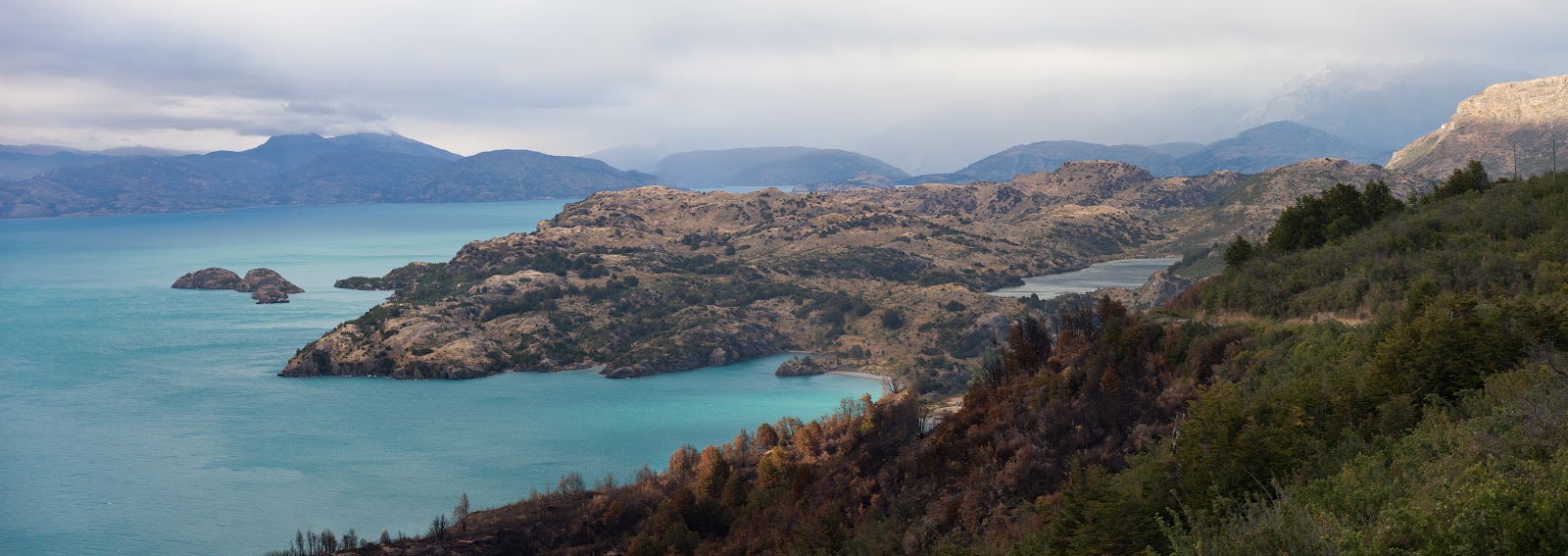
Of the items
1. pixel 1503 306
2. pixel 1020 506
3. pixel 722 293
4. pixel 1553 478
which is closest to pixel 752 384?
pixel 722 293

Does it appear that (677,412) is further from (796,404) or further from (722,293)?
(722,293)

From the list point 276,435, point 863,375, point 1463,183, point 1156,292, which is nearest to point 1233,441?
point 1463,183

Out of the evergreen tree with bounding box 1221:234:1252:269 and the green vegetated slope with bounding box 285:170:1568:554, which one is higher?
the evergreen tree with bounding box 1221:234:1252:269

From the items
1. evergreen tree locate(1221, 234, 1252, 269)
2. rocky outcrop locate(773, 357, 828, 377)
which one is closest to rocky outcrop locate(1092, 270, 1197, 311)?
rocky outcrop locate(773, 357, 828, 377)

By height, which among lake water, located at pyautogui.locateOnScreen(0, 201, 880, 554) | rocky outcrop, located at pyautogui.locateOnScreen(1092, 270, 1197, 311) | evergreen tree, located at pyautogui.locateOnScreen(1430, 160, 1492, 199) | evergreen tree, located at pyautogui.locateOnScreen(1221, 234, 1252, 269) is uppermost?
evergreen tree, located at pyautogui.locateOnScreen(1430, 160, 1492, 199)

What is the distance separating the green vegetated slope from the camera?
2166cm

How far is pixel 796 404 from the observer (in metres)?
135

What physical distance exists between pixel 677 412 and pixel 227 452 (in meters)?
48.7

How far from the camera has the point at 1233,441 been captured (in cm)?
3019

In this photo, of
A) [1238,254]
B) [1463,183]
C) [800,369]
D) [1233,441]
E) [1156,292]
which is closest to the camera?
[1233,441]

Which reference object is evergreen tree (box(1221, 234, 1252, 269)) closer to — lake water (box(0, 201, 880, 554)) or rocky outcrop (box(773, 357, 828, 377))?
lake water (box(0, 201, 880, 554))

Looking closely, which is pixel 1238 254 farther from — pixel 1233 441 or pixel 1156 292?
pixel 1156 292

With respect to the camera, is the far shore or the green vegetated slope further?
the far shore

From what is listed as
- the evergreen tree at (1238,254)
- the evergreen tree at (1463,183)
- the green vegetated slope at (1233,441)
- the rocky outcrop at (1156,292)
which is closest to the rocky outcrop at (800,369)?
the rocky outcrop at (1156,292)
